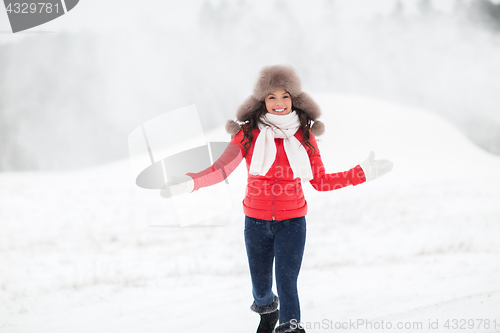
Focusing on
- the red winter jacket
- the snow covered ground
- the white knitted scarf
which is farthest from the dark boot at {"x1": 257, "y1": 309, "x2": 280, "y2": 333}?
the white knitted scarf

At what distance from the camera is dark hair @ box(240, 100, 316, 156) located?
170cm

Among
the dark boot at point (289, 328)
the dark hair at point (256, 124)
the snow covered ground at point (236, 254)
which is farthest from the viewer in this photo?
the snow covered ground at point (236, 254)

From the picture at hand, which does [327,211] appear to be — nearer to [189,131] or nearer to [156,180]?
[189,131]

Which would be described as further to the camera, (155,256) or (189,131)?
(155,256)

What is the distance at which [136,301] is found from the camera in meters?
2.55

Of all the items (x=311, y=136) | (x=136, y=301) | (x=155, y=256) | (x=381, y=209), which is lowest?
(x=381, y=209)

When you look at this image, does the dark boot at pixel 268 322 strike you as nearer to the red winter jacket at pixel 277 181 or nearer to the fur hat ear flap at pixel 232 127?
the red winter jacket at pixel 277 181

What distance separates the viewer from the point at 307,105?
5.58ft

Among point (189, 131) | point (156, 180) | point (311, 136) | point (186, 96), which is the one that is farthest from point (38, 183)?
point (311, 136)

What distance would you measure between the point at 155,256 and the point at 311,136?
231 cm

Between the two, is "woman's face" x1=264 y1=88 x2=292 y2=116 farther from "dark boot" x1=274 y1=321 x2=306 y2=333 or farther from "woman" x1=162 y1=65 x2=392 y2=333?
"dark boot" x1=274 y1=321 x2=306 y2=333

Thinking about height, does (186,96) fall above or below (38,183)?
above

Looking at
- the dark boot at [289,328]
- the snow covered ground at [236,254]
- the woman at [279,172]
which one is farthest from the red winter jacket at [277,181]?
the snow covered ground at [236,254]

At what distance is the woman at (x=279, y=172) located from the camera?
1.63 metres
